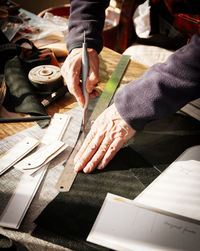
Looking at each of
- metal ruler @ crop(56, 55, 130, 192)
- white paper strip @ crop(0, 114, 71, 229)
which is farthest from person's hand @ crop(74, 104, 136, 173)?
white paper strip @ crop(0, 114, 71, 229)

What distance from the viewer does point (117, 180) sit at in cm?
67

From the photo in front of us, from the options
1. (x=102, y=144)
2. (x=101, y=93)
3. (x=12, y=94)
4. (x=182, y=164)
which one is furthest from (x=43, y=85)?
(x=182, y=164)

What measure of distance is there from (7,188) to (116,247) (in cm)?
37

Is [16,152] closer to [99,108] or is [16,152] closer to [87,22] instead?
[99,108]

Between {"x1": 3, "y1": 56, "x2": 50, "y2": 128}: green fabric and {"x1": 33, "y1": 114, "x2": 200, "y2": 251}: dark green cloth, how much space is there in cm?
36

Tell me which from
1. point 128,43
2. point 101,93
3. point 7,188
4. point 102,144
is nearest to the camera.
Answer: point 7,188

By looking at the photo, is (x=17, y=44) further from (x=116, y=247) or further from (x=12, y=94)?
(x=116, y=247)

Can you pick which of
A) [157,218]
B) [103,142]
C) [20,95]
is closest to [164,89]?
[103,142]

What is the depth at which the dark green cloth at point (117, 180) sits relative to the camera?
0.53 meters

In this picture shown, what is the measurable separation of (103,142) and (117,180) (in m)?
0.16

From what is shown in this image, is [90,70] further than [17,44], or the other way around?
[17,44]

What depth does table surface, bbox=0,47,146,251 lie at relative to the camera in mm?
522

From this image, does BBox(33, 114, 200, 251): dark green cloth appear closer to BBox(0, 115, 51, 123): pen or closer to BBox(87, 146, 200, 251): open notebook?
BBox(87, 146, 200, 251): open notebook

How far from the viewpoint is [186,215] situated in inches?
21.4
